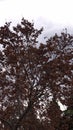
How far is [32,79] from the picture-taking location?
20.2 metres

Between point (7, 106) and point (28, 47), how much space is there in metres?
3.52

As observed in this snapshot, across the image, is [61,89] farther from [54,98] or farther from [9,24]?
[9,24]

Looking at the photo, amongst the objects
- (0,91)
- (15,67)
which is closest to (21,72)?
(15,67)

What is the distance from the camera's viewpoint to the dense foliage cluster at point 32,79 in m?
20.1

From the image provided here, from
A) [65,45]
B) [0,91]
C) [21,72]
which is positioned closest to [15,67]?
[21,72]

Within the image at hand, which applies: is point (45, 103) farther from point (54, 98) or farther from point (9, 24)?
point (9, 24)

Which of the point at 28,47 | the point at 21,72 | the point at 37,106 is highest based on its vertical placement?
the point at 28,47

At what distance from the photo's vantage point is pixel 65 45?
70.6 ft

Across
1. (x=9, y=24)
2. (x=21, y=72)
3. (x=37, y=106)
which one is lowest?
(x=37, y=106)

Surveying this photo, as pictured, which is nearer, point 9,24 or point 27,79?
point 27,79

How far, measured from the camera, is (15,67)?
67.2 feet

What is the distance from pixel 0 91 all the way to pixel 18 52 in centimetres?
252

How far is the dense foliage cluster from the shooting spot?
793 inches

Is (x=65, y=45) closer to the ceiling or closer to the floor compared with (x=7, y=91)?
closer to the ceiling
